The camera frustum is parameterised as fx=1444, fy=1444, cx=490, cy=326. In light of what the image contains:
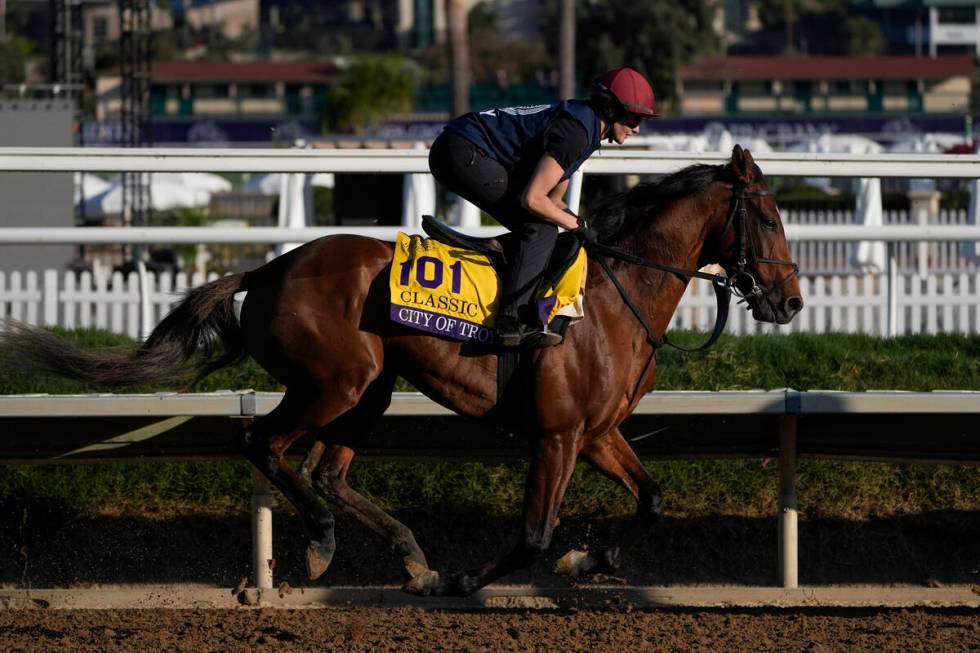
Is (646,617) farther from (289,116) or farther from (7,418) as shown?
(289,116)

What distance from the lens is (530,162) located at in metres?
5.64

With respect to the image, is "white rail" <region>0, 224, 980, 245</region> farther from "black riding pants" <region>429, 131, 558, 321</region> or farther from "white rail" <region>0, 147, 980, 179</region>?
"black riding pants" <region>429, 131, 558, 321</region>

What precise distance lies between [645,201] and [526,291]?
2.57 feet

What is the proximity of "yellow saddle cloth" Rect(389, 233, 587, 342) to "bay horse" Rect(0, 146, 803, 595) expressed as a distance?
90 mm

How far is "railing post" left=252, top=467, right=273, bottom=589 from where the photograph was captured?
6531mm

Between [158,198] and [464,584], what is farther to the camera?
[158,198]

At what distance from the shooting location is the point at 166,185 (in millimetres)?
27250

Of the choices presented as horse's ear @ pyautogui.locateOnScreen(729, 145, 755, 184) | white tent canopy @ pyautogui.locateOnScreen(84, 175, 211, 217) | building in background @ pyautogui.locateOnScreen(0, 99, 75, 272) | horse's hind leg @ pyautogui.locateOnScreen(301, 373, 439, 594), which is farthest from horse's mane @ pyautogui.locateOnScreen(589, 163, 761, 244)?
white tent canopy @ pyautogui.locateOnScreen(84, 175, 211, 217)

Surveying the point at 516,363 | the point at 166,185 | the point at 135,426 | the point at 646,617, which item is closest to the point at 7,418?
the point at 135,426

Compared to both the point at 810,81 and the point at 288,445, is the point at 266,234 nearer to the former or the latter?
the point at 288,445

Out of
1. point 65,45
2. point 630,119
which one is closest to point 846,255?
point 630,119

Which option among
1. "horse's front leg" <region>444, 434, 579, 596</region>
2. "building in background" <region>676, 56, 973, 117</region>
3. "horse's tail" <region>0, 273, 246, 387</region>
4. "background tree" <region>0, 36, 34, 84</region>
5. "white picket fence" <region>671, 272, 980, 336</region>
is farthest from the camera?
"background tree" <region>0, 36, 34, 84</region>

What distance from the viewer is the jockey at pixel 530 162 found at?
543 cm

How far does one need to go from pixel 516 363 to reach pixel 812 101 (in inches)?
2411
